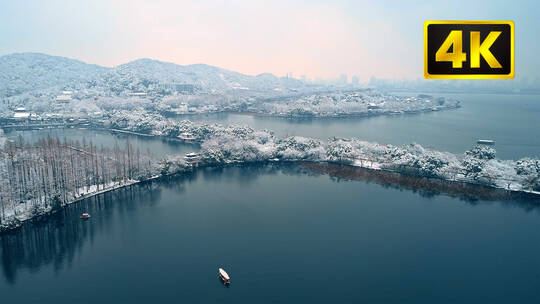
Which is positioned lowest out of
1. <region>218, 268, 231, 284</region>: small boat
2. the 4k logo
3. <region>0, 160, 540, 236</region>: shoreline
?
<region>218, 268, 231, 284</region>: small boat

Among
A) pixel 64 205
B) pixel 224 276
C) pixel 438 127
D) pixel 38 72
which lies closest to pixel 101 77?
pixel 38 72

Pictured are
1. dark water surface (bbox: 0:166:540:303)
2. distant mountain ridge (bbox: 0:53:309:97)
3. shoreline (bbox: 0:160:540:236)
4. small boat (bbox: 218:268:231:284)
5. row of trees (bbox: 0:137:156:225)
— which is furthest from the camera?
distant mountain ridge (bbox: 0:53:309:97)

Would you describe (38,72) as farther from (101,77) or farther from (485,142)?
(485,142)

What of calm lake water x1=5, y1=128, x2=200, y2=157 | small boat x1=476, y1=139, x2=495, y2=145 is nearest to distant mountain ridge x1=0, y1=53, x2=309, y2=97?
calm lake water x1=5, y1=128, x2=200, y2=157

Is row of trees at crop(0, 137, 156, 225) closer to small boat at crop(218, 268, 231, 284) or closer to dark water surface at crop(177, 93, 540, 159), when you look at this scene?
small boat at crop(218, 268, 231, 284)

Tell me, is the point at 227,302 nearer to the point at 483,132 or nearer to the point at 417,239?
the point at 417,239

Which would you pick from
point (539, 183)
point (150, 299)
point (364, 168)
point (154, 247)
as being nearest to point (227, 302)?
point (150, 299)
